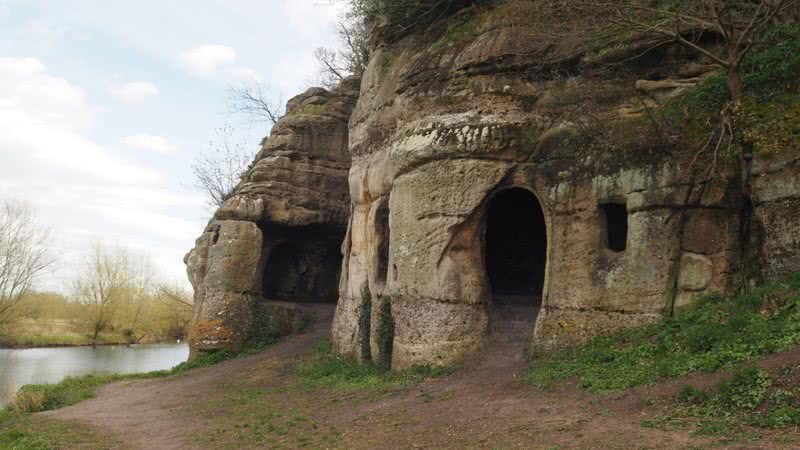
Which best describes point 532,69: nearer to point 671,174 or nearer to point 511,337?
point 671,174

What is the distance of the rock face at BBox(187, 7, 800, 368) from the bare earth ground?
1.35 m

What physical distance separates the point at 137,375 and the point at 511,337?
1401 cm

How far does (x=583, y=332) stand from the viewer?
11250 millimetres

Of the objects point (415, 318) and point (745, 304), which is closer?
point (745, 304)

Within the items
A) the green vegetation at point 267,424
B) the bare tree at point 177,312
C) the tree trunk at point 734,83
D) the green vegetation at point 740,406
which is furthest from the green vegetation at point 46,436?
the bare tree at point 177,312

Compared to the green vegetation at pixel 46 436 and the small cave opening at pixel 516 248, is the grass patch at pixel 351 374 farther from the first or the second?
the green vegetation at pixel 46 436

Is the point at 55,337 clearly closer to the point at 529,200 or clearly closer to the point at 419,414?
the point at 529,200

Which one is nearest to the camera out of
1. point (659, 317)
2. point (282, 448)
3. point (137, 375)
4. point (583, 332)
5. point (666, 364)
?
point (666, 364)

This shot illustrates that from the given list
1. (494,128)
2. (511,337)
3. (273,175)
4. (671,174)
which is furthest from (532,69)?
(273,175)

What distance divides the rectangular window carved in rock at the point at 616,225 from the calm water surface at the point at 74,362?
1711 cm

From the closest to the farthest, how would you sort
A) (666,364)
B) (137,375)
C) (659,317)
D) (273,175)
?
(666,364)
(659,317)
(137,375)
(273,175)

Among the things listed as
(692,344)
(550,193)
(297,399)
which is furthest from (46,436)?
(692,344)

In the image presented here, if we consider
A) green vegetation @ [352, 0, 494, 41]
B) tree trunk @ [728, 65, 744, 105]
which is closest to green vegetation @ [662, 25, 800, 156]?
tree trunk @ [728, 65, 744, 105]

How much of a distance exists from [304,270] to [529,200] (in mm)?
11011
